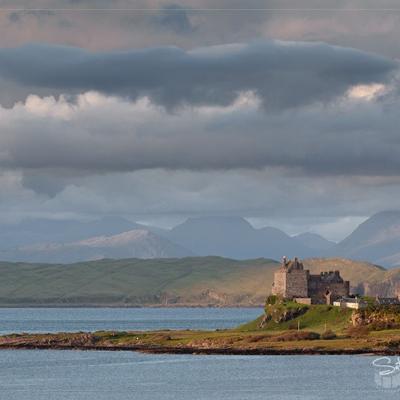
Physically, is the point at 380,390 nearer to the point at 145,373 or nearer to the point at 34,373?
the point at 145,373

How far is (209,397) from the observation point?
15588 cm

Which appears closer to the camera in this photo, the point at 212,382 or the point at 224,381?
the point at 212,382

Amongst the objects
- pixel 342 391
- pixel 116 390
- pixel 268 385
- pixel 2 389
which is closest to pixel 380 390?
pixel 342 391

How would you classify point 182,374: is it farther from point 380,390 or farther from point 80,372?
point 380,390

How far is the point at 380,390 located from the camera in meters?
158

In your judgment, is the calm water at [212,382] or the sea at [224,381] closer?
the calm water at [212,382]

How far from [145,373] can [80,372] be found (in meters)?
12.4

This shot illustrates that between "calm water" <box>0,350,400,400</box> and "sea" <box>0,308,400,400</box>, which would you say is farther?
"sea" <box>0,308,400,400</box>

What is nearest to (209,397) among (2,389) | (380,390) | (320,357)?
(380,390)

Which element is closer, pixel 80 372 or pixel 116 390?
pixel 116 390

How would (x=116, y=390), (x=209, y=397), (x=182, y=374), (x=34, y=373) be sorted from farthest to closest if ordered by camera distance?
1. (x=34, y=373)
2. (x=182, y=374)
3. (x=116, y=390)
4. (x=209, y=397)

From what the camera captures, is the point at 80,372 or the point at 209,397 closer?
the point at 209,397

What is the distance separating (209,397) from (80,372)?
4355 cm

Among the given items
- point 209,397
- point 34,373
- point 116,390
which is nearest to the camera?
point 209,397
